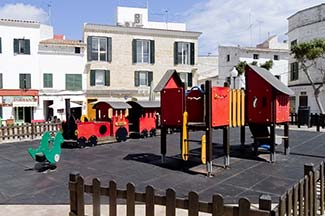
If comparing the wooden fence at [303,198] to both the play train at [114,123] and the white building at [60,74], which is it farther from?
the white building at [60,74]

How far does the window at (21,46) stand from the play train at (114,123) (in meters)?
17.1

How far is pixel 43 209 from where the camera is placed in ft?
19.9

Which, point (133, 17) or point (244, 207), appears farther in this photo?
point (133, 17)

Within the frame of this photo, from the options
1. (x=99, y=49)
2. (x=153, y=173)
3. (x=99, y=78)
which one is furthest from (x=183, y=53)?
(x=153, y=173)

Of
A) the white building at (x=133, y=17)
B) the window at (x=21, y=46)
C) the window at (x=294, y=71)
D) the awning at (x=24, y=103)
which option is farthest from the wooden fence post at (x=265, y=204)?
the white building at (x=133, y=17)

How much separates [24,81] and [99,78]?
287 inches

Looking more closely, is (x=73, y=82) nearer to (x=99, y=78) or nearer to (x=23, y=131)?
(x=99, y=78)

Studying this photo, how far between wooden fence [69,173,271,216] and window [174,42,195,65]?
32.7 metres

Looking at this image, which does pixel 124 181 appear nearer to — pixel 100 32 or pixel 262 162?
pixel 262 162

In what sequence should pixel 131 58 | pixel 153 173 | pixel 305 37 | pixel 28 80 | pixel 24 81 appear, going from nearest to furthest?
pixel 153 173 < pixel 24 81 < pixel 28 80 < pixel 131 58 < pixel 305 37

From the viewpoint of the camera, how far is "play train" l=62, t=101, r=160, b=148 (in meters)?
14.6

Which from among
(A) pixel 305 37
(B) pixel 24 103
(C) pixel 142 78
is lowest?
(B) pixel 24 103

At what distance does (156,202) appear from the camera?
12.1 ft


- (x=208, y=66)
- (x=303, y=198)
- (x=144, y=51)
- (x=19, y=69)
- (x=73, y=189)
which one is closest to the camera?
(x=303, y=198)
